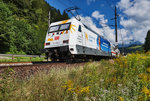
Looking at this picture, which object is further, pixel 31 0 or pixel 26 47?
pixel 31 0

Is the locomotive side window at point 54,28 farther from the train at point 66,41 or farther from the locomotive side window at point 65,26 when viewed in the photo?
the locomotive side window at point 65,26

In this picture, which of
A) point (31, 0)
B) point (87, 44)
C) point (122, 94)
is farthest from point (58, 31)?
point (31, 0)

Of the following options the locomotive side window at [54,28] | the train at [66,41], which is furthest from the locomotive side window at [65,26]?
the locomotive side window at [54,28]

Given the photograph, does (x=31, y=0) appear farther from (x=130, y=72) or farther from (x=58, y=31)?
(x=130, y=72)

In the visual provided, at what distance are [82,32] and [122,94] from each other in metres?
7.13

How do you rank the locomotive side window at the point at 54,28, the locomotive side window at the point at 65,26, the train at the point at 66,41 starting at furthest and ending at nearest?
1. the locomotive side window at the point at 54,28
2. the locomotive side window at the point at 65,26
3. the train at the point at 66,41

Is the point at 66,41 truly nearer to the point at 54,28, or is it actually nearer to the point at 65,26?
the point at 65,26

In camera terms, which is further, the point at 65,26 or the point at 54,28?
the point at 54,28

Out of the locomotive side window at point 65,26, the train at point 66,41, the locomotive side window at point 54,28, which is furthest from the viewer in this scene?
the locomotive side window at point 54,28

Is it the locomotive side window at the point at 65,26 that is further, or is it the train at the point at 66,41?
the locomotive side window at the point at 65,26

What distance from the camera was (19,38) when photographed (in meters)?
23.9

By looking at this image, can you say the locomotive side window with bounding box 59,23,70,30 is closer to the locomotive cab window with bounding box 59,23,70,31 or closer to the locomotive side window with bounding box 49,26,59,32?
the locomotive cab window with bounding box 59,23,70,31

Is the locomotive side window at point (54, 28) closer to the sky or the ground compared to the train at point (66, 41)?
closer to the sky

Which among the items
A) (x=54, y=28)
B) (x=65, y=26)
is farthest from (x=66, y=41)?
(x=54, y=28)
